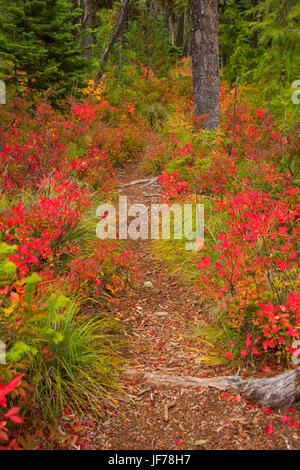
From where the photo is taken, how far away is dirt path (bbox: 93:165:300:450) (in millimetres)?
2762

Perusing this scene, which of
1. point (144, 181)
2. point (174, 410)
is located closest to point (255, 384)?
point (174, 410)

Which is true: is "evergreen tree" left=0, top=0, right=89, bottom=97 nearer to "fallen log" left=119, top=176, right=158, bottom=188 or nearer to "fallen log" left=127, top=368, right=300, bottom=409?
"fallen log" left=119, top=176, right=158, bottom=188

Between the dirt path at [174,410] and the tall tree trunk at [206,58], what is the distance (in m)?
4.67

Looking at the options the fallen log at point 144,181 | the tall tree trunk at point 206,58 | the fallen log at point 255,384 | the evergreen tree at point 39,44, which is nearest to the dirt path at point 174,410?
the fallen log at point 255,384

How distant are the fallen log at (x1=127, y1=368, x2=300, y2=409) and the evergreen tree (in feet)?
21.9

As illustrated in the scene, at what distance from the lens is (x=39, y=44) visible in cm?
903

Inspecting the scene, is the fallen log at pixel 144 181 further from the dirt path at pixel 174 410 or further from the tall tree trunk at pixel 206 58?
the dirt path at pixel 174 410

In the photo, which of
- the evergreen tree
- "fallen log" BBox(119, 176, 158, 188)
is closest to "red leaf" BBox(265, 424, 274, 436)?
"fallen log" BBox(119, 176, 158, 188)

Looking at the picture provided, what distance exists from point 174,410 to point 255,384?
68 centimetres

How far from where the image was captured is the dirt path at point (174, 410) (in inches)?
109
